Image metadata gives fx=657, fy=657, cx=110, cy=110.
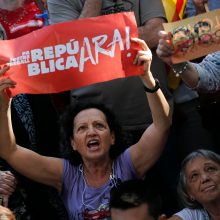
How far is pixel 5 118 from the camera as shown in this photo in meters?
3.42

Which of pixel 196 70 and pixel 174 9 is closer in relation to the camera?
pixel 196 70

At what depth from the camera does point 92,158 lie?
11.2 feet

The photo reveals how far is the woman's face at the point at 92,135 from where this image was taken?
342 cm

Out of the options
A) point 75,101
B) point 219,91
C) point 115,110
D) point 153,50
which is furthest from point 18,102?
point 219,91

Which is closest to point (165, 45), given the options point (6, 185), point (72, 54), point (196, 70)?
point (196, 70)

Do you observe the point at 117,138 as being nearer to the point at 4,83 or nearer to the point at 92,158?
the point at 92,158

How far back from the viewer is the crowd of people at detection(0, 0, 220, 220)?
10.9 feet

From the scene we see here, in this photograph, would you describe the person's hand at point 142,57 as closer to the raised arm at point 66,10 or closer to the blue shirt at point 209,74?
the blue shirt at point 209,74

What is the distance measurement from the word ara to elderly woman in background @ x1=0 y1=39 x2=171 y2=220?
0.23 meters

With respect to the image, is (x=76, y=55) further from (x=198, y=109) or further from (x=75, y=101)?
(x=198, y=109)

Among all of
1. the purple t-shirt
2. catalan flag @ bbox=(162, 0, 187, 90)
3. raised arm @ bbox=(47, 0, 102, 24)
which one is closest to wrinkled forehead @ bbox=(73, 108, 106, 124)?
the purple t-shirt

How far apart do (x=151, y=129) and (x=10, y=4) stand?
48.0 inches

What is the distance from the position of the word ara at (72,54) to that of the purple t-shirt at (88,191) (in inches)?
21.6

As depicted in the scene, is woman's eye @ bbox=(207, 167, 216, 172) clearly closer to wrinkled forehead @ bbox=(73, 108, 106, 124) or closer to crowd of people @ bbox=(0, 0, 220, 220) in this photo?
crowd of people @ bbox=(0, 0, 220, 220)
